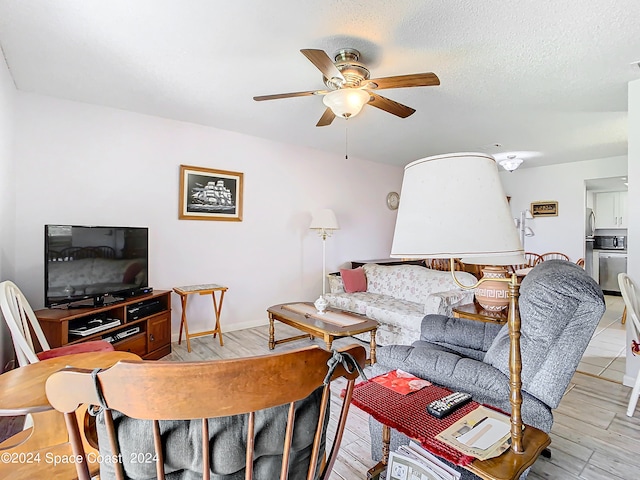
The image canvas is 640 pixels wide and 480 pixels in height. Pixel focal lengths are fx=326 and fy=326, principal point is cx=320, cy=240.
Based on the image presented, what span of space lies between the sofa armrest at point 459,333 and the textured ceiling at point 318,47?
6.02ft

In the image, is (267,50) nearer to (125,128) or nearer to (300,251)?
(125,128)

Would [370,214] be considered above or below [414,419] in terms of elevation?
above

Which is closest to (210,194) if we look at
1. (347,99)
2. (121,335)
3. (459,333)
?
(121,335)

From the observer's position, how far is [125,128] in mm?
3361

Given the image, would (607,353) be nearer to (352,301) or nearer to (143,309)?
(352,301)

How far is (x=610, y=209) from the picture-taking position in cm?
685

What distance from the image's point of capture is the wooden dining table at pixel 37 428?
108 cm

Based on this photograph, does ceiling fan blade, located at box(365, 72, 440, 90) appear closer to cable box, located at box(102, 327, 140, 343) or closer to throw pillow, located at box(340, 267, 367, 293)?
throw pillow, located at box(340, 267, 367, 293)

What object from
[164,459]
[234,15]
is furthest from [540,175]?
[164,459]

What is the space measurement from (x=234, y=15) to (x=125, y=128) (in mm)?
2117

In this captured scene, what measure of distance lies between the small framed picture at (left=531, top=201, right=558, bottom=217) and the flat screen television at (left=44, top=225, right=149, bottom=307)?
20.6 ft

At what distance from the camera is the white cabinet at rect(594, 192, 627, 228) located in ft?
21.9

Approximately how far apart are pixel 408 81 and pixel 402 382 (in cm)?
179

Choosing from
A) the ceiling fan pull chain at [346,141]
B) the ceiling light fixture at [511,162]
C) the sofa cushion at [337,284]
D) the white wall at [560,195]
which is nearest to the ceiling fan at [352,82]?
the ceiling fan pull chain at [346,141]
